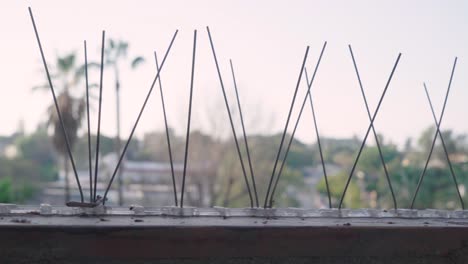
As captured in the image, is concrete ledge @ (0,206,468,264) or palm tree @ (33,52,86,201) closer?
concrete ledge @ (0,206,468,264)

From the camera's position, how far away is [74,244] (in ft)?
5.84

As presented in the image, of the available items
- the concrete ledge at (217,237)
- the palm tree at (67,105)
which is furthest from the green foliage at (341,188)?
the concrete ledge at (217,237)

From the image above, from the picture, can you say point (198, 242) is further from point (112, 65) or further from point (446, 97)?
point (112, 65)

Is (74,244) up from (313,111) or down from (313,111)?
down

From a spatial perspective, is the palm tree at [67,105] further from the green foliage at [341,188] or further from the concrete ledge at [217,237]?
the concrete ledge at [217,237]

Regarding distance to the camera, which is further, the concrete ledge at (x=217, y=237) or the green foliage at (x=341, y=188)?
the green foliage at (x=341, y=188)

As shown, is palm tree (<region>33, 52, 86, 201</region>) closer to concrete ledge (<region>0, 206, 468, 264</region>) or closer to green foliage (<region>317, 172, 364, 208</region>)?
green foliage (<region>317, 172, 364, 208</region>)

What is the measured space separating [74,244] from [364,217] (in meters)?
1.37

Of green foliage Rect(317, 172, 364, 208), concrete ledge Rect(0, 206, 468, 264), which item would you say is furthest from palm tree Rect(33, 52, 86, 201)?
concrete ledge Rect(0, 206, 468, 264)

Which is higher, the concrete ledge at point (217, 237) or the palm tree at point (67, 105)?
the palm tree at point (67, 105)

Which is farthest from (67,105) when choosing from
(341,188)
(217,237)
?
(217,237)

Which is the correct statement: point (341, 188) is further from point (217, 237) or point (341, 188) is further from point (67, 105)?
point (217, 237)

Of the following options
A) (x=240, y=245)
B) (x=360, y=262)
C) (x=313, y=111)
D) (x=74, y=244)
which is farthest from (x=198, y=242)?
(x=313, y=111)

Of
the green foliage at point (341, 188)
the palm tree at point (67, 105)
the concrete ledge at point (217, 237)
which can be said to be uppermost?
the palm tree at point (67, 105)
